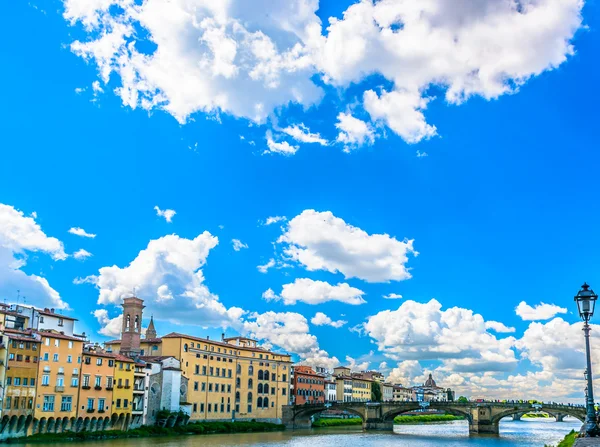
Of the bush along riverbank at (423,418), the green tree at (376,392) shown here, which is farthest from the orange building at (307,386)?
the green tree at (376,392)

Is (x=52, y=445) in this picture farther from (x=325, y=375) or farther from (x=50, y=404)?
(x=325, y=375)

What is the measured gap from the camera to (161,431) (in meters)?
75.3

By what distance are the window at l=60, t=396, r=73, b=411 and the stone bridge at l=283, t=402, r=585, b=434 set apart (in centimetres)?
4836

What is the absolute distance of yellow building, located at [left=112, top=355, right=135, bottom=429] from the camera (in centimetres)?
7219

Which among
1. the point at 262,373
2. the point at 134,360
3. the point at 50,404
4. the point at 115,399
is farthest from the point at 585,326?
the point at 262,373

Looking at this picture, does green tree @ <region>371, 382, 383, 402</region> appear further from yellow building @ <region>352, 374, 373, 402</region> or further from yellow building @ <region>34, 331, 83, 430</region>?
yellow building @ <region>34, 331, 83, 430</region>

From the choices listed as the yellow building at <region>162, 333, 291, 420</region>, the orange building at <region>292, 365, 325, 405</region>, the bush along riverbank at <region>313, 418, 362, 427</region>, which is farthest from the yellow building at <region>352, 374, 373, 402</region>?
the yellow building at <region>162, 333, 291, 420</region>

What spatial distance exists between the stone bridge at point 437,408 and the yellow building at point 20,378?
54.1 metres

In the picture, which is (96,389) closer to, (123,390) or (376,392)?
(123,390)

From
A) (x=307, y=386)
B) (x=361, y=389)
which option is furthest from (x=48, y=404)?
(x=361, y=389)

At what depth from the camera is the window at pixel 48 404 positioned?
62.0 metres

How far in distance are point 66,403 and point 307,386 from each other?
77.3m

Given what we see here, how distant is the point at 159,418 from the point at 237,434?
11902mm

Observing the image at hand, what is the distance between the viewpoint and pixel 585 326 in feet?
54.3
